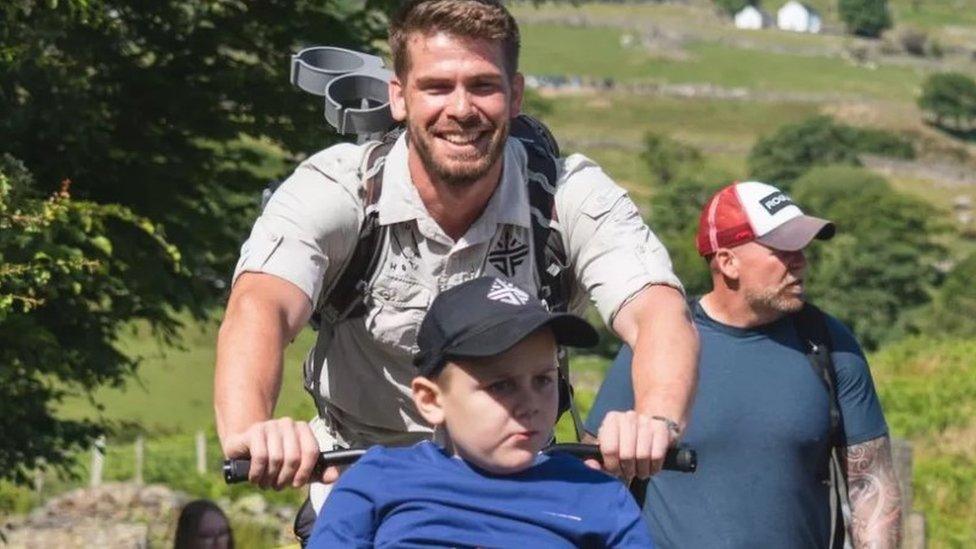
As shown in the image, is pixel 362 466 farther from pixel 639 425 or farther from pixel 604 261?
pixel 604 261

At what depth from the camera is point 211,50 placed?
53.7 ft

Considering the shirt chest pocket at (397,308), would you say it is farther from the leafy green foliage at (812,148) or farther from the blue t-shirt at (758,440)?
the leafy green foliage at (812,148)

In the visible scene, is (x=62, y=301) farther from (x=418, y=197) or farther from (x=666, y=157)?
(x=666, y=157)

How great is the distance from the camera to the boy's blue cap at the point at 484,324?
12.6 feet

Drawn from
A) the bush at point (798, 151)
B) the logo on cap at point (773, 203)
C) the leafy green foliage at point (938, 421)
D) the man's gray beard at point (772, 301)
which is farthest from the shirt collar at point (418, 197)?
the bush at point (798, 151)

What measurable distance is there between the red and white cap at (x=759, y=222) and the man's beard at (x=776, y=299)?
15cm

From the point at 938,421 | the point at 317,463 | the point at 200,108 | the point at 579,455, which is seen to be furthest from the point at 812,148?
the point at 317,463

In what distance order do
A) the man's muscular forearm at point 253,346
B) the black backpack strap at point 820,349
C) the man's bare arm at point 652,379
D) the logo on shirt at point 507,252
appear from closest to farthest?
the man's bare arm at point 652,379 < the man's muscular forearm at point 253,346 < the logo on shirt at point 507,252 < the black backpack strap at point 820,349

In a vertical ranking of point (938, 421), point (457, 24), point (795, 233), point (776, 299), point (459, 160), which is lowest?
point (938, 421)

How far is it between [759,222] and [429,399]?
363 centimetres

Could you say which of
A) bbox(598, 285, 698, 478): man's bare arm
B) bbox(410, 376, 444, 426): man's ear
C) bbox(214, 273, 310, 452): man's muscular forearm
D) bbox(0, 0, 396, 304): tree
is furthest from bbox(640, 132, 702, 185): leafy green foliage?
bbox(410, 376, 444, 426): man's ear

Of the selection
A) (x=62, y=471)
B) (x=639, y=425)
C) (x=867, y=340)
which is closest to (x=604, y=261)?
(x=639, y=425)

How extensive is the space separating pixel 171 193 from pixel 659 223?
79399mm

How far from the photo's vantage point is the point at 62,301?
45.0 ft
